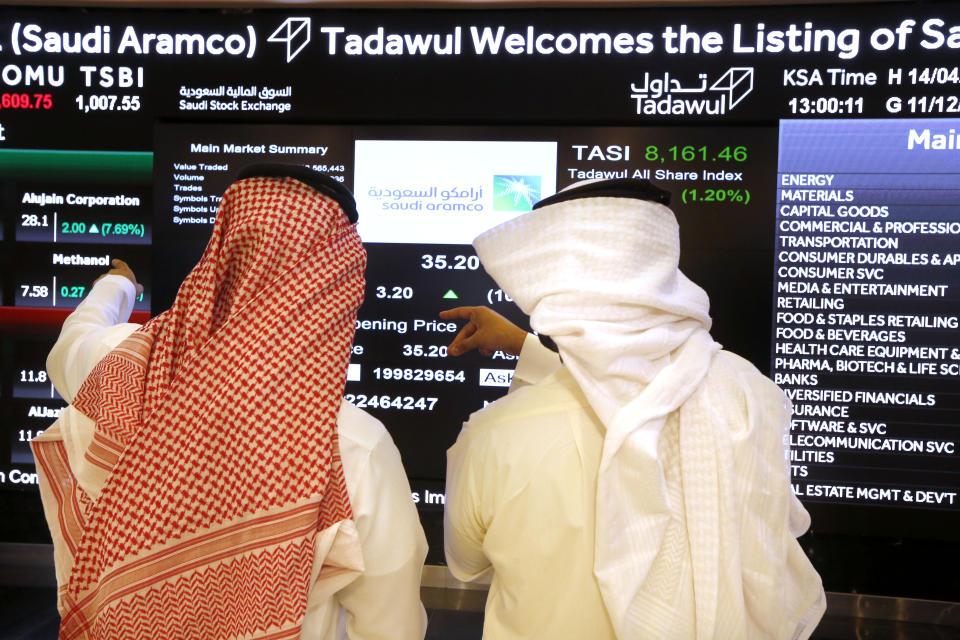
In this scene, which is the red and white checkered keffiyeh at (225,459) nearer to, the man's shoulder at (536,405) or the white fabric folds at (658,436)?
the man's shoulder at (536,405)

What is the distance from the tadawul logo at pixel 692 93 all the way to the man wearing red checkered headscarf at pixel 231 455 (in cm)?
200

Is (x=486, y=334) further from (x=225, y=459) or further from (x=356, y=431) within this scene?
(x=225, y=459)

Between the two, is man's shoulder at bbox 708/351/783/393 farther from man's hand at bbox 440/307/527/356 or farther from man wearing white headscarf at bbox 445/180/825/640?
man's hand at bbox 440/307/527/356

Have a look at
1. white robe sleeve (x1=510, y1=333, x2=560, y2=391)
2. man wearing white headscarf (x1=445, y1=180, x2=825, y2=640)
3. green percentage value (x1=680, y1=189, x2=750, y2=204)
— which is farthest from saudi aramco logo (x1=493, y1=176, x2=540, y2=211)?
man wearing white headscarf (x1=445, y1=180, x2=825, y2=640)

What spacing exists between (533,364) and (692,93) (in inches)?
67.8

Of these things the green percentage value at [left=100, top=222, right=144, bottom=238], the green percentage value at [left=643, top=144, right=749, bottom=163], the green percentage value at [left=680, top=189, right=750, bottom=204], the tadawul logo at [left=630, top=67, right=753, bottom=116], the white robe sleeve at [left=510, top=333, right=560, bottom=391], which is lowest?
the white robe sleeve at [left=510, top=333, right=560, bottom=391]

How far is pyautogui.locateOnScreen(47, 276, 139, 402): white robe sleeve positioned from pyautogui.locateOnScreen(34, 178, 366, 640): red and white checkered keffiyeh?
0.28 meters

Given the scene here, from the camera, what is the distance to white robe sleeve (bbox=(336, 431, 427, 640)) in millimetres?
1523

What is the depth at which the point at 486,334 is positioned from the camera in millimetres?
2131

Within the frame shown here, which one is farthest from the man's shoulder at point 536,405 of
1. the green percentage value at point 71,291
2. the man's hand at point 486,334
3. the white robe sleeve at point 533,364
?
the green percentage value at point 71,291

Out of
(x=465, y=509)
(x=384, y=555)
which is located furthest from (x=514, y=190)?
(x=384, y=555)

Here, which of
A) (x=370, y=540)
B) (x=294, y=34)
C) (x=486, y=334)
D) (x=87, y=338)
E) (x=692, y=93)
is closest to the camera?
(x=370, y=540)

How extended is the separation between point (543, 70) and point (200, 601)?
8.18 feet

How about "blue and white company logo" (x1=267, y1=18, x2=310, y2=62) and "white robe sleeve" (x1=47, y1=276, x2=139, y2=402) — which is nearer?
"white robe sleeve" (x1=47, y1=276, x2=139, y2=402)
